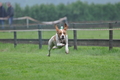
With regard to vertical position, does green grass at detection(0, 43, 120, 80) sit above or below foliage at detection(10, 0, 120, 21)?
below

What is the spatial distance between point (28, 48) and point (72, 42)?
8.90 feet

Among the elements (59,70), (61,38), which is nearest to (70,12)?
(61,38)

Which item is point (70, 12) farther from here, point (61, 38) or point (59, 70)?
point (59, 70)

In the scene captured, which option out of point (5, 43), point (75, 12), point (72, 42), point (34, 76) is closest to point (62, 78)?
point (34, 76)

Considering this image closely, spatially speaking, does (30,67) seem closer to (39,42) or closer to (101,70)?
(101,70)

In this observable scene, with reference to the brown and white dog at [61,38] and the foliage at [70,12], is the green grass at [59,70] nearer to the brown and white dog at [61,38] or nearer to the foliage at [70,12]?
the brown and white dog at [61,38]

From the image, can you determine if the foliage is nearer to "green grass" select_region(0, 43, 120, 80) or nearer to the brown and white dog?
the brown and white dog

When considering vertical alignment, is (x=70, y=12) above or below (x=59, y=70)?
above

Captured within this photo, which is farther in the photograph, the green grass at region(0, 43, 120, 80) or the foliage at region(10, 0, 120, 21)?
the foliage at region(10, 0, 120, 21)

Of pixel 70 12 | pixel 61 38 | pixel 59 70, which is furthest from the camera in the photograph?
pixel 70 12

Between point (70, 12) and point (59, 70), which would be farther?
point (70, 12)

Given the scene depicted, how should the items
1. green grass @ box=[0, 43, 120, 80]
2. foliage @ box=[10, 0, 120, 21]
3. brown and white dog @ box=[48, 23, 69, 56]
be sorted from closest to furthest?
green grass @ box=[0, 43, 120, 80], brown and white dog @ box=[48, 23, 69, 56], foliage @ box=[10, 0, 120, 21]

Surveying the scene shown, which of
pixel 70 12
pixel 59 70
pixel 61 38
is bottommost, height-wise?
pixel 59 70

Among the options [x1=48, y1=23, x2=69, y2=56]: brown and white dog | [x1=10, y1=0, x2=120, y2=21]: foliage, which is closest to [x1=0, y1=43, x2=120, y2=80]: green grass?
[x1=48, y1=23, x2=69, y2=56]: brown and white dog
